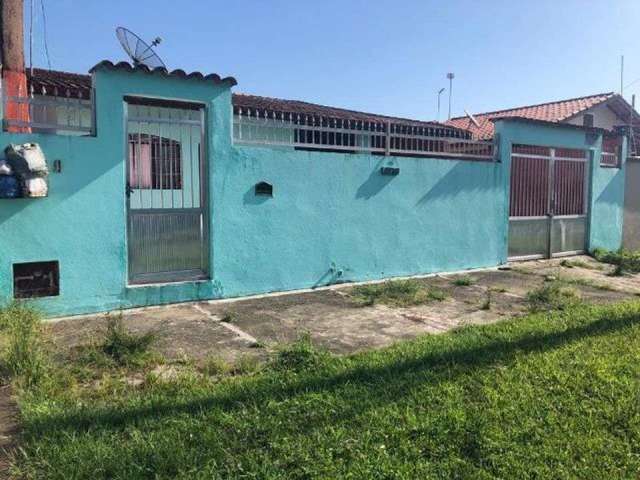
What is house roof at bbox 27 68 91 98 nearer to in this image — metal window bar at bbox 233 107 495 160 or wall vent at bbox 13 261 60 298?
metal window bar at bbox 233 107 495 160

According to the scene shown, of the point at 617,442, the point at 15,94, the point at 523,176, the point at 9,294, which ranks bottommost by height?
the point at 617,442

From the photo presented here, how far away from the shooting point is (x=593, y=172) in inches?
448

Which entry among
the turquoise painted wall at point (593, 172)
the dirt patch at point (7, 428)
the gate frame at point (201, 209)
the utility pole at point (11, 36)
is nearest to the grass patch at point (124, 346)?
the dirt patch at point (7, 428)

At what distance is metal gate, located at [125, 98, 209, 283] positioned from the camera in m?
6.24

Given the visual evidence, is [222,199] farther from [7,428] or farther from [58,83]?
[58,83]

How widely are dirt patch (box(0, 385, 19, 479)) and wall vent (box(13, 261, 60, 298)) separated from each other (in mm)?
2090

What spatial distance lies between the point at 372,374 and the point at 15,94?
4978mm

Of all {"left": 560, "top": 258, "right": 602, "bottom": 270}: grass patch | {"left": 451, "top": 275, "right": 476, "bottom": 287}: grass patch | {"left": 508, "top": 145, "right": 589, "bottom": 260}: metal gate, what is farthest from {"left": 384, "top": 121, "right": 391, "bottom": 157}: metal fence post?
{"left": 560, "top": 258, "right": 602, "bottom": 270}: grass patch

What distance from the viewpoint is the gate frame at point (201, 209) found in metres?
6.12

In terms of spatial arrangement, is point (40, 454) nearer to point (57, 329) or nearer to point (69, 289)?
point (57, 329)

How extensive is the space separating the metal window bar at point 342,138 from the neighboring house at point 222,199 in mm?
29

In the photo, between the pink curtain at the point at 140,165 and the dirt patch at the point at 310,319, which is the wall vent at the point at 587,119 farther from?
the pink curtain at the point at 140,165

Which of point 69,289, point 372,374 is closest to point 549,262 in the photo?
point 372,374

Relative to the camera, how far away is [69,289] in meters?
5.78
